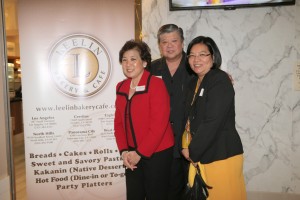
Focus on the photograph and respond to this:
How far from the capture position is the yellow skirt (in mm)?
1632

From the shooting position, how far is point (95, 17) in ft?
7.34

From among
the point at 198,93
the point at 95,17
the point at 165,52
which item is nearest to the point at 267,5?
the point at 165,52

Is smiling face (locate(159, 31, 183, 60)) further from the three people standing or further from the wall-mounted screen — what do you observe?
the wall-mounted screen

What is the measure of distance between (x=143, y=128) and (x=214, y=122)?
0.50 meters

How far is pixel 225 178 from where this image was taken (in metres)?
1.63

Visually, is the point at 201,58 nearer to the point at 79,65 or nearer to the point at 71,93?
the point at 79,65

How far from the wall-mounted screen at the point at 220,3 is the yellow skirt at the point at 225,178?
140 centimetres

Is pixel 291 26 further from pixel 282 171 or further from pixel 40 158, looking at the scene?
pixel 40 158

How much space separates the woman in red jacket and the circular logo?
0.37 metres

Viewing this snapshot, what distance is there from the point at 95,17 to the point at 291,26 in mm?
1788

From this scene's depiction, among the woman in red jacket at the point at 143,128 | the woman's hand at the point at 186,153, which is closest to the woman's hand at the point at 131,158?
the woman in red jacket at the point at 143,128

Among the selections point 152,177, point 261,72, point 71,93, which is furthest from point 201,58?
point 71,93

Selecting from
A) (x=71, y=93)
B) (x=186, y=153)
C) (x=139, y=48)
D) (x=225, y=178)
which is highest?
(x=139, y=48)

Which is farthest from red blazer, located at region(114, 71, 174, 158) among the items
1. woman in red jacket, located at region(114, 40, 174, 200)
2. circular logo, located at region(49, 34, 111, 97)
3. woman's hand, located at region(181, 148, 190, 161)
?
circular logo, located at region(49, 34, 111, 97)
